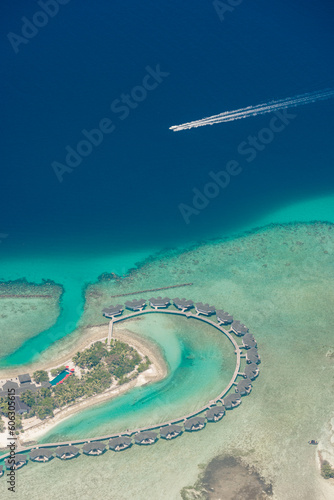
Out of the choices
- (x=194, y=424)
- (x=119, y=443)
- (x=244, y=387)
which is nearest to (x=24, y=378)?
(x=119, y=443)

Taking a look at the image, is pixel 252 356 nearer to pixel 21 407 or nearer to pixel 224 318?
pixel 224 318

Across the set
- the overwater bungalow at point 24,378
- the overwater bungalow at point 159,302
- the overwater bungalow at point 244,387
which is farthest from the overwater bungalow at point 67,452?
the overwater bungalow at point 159,302

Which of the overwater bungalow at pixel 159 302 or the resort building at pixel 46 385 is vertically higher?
the overwater bungalow at pixel 159 302

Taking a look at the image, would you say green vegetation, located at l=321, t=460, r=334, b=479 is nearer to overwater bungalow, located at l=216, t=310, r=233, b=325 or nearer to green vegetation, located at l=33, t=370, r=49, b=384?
overwater bungalow, located at l=216, t=310, r=233, b=325

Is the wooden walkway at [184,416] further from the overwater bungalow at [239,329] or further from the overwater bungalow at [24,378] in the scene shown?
the overwater bungalow at [24,378]

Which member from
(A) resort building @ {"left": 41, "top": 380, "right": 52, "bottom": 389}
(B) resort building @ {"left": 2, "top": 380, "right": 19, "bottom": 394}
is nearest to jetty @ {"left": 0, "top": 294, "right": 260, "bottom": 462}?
(A) resort building @ {"left": 41, "top": 380, "right": 52, "bottom": 389}

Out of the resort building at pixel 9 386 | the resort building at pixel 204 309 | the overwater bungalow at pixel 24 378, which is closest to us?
the resort building at pixel 9 386

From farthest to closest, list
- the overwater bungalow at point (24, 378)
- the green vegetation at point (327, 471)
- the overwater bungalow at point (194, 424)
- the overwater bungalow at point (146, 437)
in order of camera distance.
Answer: the overwater bungalow at point (24, 378) < the overwater bungalow at point (194, 424) < the overwater bungalow at point (146, 437) < the green vegetation at point (327, 471)

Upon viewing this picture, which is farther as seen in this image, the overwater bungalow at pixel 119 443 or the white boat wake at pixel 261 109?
the white boat wake at pixel 261 109
